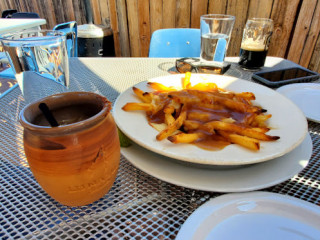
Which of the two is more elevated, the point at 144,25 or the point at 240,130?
the point at 240,130

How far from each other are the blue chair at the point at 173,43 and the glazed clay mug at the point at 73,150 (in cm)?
179

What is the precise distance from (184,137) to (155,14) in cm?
332

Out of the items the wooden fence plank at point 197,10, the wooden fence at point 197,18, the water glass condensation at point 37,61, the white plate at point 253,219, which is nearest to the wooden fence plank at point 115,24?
the wooden fence at point 197,18

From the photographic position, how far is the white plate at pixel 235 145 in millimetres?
559

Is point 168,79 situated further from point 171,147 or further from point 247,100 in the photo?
point 171,147

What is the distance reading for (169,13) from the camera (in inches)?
135

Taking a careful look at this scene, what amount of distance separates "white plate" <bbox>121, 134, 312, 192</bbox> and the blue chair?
1746 millimetres

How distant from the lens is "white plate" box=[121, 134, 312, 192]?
0.56m

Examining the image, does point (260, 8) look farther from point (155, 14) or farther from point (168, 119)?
point (168, 119)

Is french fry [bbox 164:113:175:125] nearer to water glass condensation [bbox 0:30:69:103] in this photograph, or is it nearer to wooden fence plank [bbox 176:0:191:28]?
water glass condensation [bbox 0:30:69:103]

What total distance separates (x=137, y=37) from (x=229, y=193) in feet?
11.7

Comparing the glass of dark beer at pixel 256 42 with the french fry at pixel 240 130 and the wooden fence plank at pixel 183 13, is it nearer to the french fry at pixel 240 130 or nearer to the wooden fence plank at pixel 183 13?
the french fry at pixel 240 130

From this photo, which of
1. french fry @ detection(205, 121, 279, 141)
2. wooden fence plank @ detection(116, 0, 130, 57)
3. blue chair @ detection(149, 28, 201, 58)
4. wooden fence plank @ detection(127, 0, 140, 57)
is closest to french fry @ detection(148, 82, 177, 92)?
french fry @ detection(205, 121, 279, 141)

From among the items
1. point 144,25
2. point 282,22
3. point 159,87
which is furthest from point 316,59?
point 159,87
